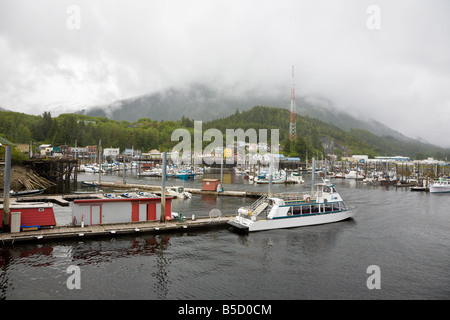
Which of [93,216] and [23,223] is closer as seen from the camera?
[23,223]

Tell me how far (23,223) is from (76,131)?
186 meters

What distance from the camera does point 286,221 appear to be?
3553 centimetres

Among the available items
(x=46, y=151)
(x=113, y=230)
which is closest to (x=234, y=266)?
(x=113, y=230)

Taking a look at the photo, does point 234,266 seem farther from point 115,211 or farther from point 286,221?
point 115,211

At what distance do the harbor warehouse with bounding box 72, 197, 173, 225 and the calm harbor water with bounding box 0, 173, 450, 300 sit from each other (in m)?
3.31

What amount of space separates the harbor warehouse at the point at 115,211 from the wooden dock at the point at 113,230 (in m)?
0.81

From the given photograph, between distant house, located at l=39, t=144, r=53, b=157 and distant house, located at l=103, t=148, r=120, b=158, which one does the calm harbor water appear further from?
distant house, located at l=103, t=148, r=120, b=158

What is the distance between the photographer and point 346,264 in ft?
83.2

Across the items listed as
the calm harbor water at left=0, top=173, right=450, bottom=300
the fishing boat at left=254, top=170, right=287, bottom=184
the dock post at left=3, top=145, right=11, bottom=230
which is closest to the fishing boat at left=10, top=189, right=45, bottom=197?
the calm harbor water at left=0, top=173, right=450, bottom=300

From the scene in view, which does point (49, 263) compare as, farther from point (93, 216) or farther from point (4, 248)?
point (93, 216)

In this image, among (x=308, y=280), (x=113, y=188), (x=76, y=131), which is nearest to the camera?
(x=308, y=280)

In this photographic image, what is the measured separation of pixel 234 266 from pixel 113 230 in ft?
40.5

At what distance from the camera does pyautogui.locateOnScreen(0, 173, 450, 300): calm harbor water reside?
1939cm
